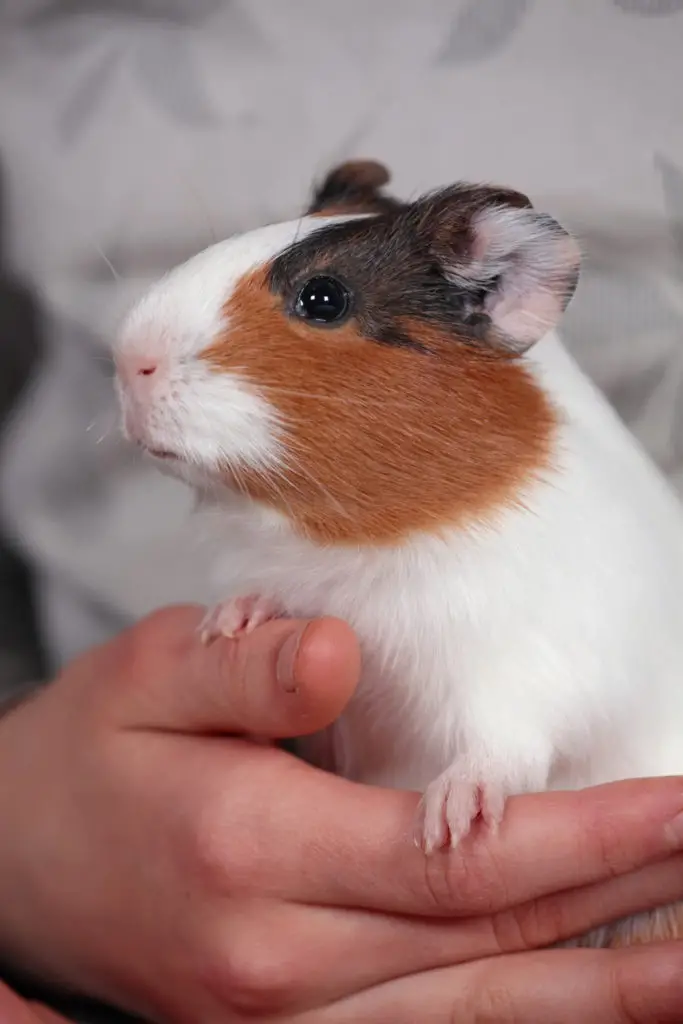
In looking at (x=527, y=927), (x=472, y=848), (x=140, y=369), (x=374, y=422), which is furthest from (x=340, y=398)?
(x=527, y=927)

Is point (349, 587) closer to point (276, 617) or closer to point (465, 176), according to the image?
point (276, 617)

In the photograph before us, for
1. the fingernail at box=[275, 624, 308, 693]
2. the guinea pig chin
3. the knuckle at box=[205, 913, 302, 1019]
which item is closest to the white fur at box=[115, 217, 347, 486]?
the guinea pig chin

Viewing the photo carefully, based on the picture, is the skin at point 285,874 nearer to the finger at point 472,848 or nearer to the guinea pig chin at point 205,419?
the finger at point 472,848

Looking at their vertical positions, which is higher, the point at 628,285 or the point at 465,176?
the point at 465,176

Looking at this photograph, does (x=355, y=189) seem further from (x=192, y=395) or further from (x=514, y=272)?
(x=192, y=395)

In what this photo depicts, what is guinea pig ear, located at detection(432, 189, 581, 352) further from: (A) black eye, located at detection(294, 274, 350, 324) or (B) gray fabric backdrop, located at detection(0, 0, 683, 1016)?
(B) gray fabric backdrop, located at detection(0, 0, 683, 1016)

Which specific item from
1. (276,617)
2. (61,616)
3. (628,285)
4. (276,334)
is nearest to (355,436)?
(276,334)
